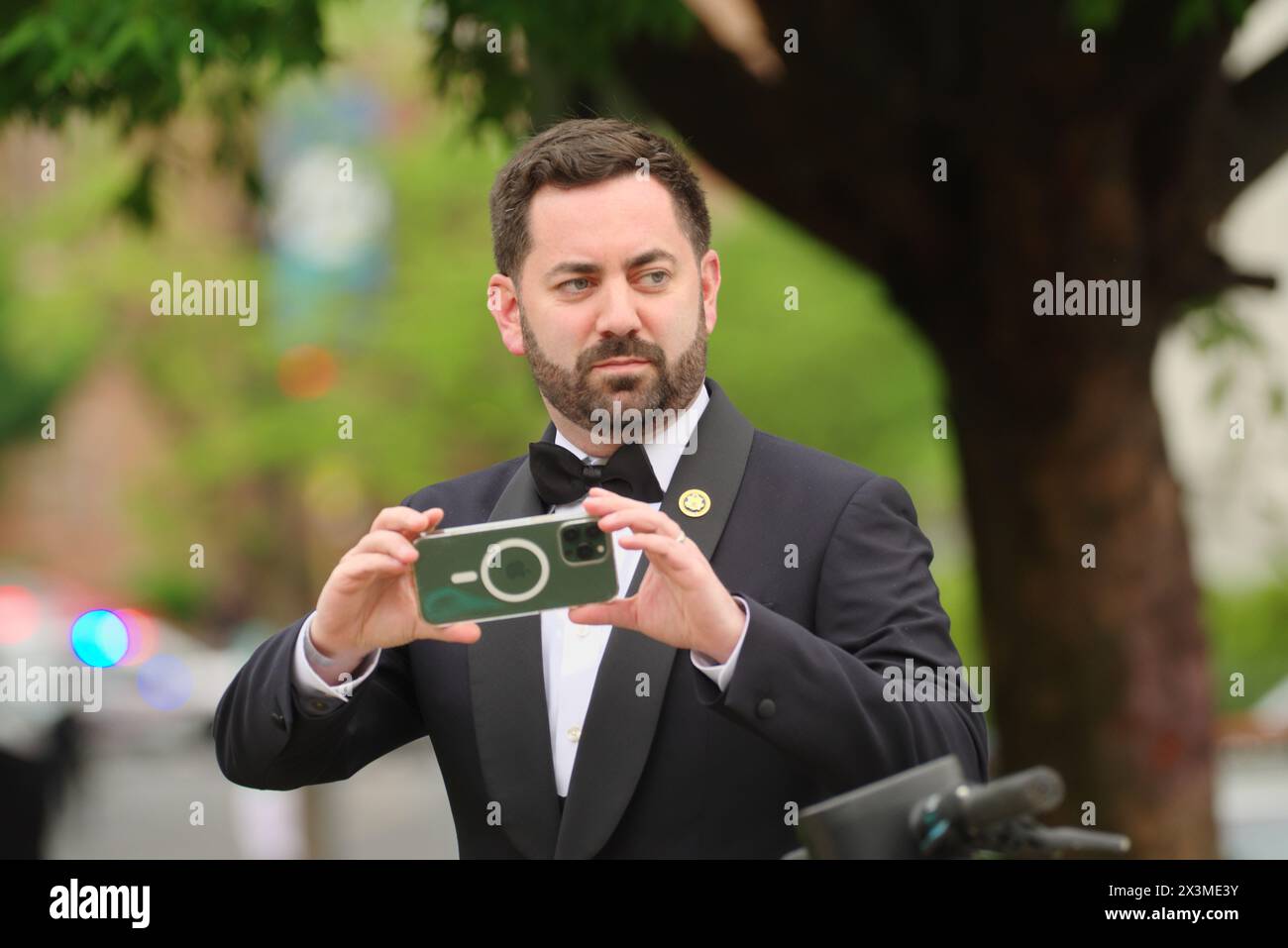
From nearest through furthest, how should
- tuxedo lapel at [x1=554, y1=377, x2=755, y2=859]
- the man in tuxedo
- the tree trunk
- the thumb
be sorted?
the thumb, the man in tuxedo, tuxedo lapel at [x1=554, y1=377, x2=755, y2=859], the tree trunk

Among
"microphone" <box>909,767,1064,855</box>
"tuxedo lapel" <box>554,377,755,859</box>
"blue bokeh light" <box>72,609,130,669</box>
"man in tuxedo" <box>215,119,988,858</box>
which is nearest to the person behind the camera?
"microphone" <box>909,767,1064,855</box>

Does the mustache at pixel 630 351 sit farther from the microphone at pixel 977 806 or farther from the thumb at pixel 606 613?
the microphone at pixel 977 806

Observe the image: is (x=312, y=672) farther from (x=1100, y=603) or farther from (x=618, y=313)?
(x=1100, y=603)

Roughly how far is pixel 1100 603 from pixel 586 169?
454cm

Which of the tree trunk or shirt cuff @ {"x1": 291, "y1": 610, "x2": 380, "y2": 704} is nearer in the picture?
shirt cuff @ {"x1": 291, "y1": 610, "x2": 380, "y2": 704}

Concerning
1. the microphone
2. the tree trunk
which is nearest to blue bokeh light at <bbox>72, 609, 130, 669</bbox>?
the tree trunk

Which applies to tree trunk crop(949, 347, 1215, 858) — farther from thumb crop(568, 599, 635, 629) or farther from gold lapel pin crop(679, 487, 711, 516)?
thumb crop(568, 599, 635, 629)

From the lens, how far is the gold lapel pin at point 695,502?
3270 mm

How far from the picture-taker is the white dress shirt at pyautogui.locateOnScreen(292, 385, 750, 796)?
10.0 ft

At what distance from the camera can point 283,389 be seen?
14.7 m

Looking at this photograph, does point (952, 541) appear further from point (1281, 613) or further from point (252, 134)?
point (252, 134)

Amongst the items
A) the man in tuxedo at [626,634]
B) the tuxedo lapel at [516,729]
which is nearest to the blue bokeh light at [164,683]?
the man in tuxedo at [626,634]
